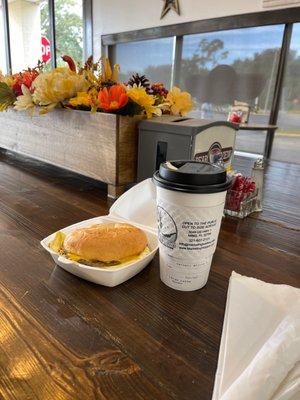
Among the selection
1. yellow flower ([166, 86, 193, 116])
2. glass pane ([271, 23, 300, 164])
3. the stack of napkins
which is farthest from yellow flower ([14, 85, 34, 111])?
glass pane ([271, 23, 300, 164])

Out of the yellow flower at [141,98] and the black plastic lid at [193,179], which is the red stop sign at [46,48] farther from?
the black plastic lid at [193,179]

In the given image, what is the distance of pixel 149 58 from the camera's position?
11.7 feet

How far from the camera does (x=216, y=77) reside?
304 cm

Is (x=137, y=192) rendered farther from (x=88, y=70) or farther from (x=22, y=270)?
(x=88, y=70)

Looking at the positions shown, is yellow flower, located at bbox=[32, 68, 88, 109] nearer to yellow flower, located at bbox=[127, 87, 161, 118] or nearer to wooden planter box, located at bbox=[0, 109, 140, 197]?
wooden planter box, located at bbox=[0, 109, 140, 197]

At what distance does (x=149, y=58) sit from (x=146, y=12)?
18.5 inches

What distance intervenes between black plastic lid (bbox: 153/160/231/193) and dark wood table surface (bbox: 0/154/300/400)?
0.18m

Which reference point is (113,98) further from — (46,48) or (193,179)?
(46,48)

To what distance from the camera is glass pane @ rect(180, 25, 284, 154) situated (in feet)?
8.78

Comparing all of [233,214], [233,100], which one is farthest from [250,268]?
[233,100]

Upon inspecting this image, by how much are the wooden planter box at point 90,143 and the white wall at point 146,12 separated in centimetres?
232

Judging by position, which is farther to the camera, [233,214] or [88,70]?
[88,70]

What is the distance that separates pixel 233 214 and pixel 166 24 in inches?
119

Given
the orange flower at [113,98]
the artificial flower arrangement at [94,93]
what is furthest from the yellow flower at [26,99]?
the orange flower at [113,98]
